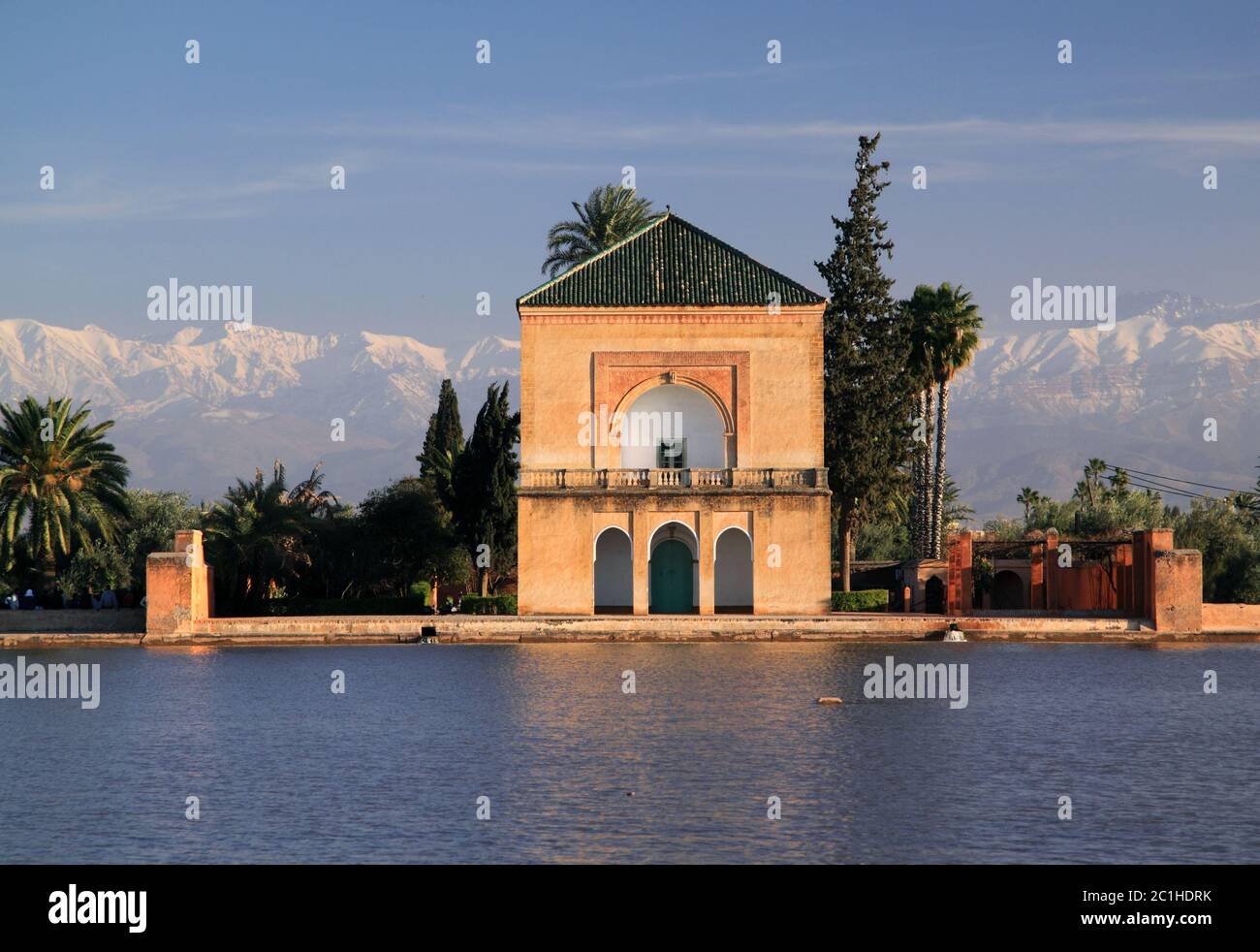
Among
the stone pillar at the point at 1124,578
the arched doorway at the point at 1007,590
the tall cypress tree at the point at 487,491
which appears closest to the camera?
the stone pillar at the point at 1124,578

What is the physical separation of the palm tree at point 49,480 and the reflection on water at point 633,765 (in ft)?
31.2

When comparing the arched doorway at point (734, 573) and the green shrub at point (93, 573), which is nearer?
the arched doorway at point (734, 573)

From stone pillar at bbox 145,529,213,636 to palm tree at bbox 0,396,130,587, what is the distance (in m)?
3.82

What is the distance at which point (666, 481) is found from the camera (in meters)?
41.1

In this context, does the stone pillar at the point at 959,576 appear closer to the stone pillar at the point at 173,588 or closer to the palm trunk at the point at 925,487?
the palm trunk at the point at 925,487

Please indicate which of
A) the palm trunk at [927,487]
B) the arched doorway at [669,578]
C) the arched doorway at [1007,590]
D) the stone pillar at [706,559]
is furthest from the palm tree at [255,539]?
the arched doorway at [1007,590]

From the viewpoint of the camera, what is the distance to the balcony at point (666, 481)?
134 ft

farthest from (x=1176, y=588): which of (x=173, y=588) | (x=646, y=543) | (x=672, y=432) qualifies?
(x=173, y=588)

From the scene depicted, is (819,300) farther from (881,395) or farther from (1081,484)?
(1081,484)

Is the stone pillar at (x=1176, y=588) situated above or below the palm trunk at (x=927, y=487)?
below

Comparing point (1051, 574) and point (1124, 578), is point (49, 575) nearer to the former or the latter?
point (1051, 574)

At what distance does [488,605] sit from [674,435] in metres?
6.20

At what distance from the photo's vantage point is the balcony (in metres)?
40.8
